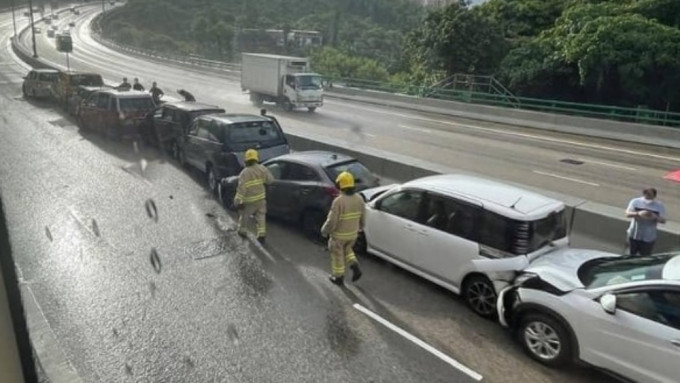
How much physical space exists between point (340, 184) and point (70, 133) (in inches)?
565

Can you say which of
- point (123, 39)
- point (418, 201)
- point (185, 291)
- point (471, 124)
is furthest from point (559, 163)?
point (123, 39)

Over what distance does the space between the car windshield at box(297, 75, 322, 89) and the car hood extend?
23.1 metres

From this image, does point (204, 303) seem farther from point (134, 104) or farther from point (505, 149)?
point (505, 149)

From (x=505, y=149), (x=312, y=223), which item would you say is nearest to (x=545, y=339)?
(x=312, y=223)

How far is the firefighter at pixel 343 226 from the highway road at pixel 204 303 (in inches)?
10.9

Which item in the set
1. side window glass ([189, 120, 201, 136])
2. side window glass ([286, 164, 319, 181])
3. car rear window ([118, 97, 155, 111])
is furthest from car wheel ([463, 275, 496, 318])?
car rear window ([118, 97, 155, 111])

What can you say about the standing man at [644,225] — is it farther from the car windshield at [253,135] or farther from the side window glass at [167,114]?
the side window glass at [167,114]

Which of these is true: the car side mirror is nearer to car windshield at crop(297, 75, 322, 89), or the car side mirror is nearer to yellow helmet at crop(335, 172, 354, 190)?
yellow helmet at crop(335, 172, 354, 190)

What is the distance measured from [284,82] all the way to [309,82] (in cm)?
140

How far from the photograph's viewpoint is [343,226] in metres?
7.14

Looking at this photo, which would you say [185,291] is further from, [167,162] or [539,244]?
[167,162]

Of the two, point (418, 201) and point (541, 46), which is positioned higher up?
point (541, 46)

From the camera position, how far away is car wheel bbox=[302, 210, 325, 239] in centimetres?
892

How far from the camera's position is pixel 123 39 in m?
86.9
